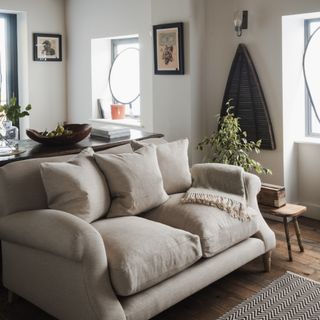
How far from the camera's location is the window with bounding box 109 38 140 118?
561 centimetres

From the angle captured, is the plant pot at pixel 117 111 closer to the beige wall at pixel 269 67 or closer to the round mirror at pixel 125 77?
the round mirror at pixel 125 77

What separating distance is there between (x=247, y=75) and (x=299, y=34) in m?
0.57

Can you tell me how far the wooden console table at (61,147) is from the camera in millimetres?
2881

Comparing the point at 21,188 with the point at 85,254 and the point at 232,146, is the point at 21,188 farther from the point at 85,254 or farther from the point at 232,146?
the point at 232,146

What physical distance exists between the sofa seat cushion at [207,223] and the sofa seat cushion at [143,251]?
4.2 inches

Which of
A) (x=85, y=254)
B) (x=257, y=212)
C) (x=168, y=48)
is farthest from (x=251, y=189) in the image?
(x=168, y=48)

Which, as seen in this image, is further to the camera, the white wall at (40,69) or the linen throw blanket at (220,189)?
the white wall at (40,69)

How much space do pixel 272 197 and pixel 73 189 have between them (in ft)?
5.24

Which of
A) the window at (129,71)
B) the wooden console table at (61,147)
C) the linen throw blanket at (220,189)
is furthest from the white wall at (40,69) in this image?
the linen throw blanket at (220,189)

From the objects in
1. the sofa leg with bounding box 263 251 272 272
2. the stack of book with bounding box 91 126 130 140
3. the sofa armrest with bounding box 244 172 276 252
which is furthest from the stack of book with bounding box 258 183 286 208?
the stack of book with bounding box 91 126 130 140

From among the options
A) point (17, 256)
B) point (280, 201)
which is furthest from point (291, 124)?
point (17, 256)

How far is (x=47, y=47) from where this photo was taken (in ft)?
19.2

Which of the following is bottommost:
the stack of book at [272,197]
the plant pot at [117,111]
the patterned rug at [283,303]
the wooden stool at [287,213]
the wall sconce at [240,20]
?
the patterned rug at [283,303]

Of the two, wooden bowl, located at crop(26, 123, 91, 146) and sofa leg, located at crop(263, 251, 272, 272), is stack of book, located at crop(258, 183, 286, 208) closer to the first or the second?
sofa leg, located at crop(263, 251, 272, 272)
